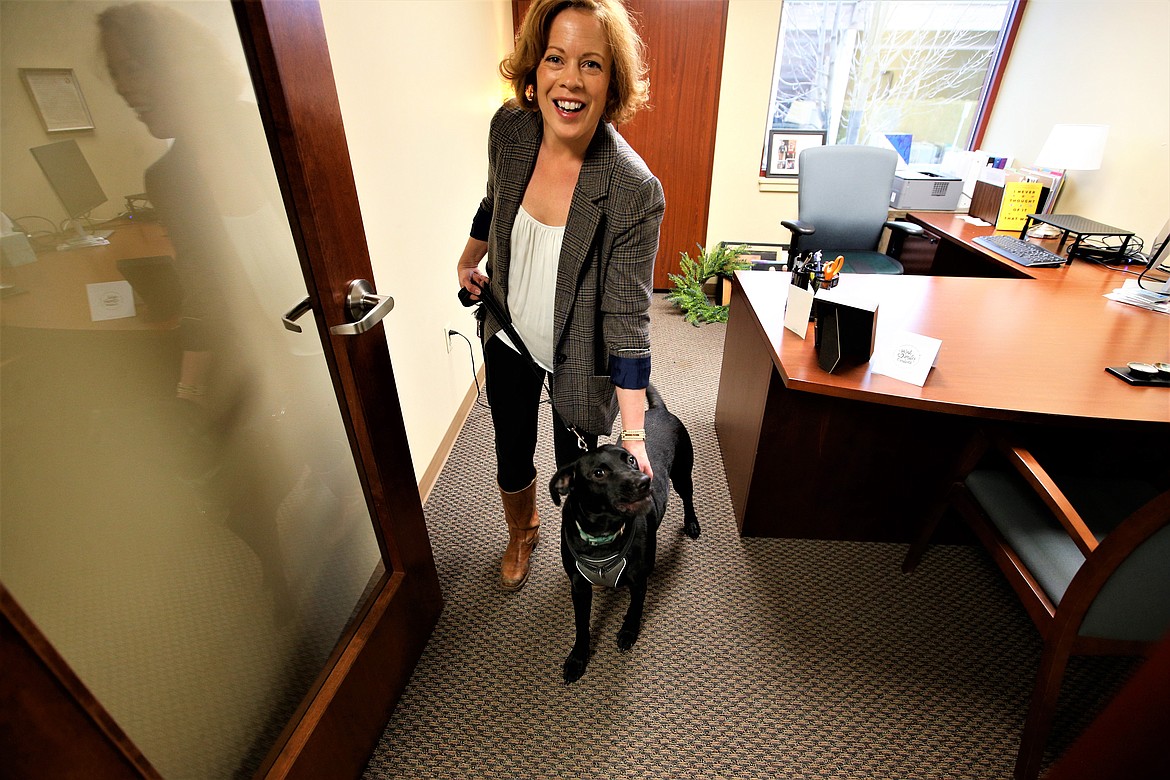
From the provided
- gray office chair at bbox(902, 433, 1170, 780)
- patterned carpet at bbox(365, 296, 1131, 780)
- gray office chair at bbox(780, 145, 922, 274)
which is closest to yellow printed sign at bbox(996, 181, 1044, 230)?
gray office chair at bbox(780, 145, 922, 274)

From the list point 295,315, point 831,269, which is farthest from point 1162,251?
point 295,315

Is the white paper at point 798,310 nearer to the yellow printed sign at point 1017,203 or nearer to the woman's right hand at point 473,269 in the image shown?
the woman's right hand at point 473,269

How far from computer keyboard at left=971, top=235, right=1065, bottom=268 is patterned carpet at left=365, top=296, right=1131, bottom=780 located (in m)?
1.36

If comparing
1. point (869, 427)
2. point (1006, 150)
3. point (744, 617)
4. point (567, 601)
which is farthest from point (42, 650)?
point (1006, 150)

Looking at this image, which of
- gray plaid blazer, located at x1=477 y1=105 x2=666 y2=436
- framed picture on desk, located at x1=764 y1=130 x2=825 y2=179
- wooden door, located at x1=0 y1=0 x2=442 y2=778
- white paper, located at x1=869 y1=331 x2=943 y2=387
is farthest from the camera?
framed picture on desk, located at x1=764 y1=130 x2=825 y2=179

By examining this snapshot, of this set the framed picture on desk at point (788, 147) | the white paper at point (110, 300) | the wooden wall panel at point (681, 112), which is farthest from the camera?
the framed picture on desk at point (788, 147)

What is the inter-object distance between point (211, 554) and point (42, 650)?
351mm

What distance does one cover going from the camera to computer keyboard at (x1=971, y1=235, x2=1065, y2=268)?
7.51 feet

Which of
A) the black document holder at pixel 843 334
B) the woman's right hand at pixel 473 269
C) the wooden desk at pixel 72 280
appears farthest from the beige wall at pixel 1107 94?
the wooden desk at pixel 72 280

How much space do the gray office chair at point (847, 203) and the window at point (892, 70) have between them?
0.89m

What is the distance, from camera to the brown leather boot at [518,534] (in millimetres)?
1639

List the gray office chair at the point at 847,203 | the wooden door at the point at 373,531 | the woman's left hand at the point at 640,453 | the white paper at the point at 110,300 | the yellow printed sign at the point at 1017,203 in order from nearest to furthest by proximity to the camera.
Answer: the wooden door at the point at 373,531 → the white paper at the point at 110,300 → the woman's left hand at the point at 640,453 → the yellow printed sign at the point at 1017,203 → the gray office chair at the point at 847,203

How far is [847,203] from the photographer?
3.01 metres

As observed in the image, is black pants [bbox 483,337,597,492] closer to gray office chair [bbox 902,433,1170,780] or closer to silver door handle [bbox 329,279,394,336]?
silver door handle [bbox 329,279,394,336]
